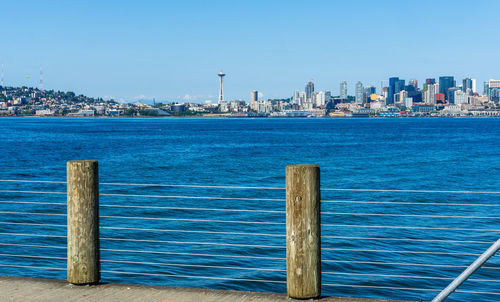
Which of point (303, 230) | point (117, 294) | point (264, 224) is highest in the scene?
point (303, 230)

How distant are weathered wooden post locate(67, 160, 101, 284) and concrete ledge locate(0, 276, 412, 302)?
5.2 inches

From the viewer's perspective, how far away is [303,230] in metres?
4.25

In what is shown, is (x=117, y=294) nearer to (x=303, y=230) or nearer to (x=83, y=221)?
(x=83, y=221)

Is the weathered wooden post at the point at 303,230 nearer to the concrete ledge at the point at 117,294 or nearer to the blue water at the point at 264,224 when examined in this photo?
the concrete ledge at the point at 117,294

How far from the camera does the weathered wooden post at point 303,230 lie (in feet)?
13.9

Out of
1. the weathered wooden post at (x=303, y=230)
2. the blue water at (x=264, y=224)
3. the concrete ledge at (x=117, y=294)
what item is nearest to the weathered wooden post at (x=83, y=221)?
the concrete ledge at (x=117, y=294)

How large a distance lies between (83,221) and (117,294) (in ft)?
2.04

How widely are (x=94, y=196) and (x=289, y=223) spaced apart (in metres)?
1.53

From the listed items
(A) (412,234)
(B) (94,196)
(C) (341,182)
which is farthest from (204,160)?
(B) (94,196)

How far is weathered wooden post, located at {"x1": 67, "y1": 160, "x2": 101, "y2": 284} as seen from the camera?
4.57 meters

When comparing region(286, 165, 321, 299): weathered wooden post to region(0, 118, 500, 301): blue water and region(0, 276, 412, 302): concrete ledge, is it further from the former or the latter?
region(0, 118, 500, 301): blue water

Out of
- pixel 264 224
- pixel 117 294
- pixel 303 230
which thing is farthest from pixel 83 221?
pixel 264 224

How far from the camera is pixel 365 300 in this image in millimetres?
4320

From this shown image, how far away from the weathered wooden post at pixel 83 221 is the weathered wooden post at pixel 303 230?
4.99 ft
